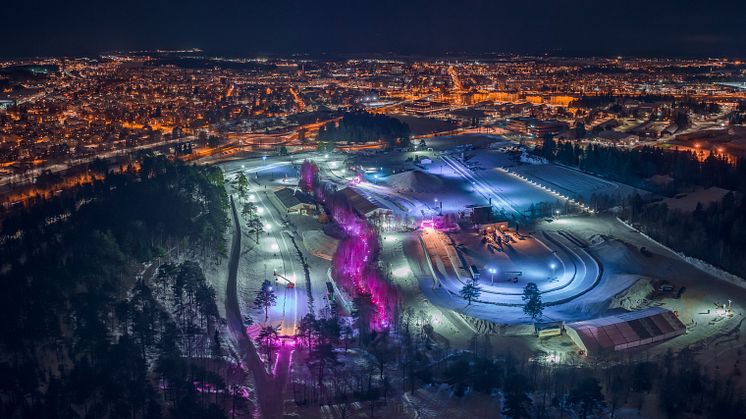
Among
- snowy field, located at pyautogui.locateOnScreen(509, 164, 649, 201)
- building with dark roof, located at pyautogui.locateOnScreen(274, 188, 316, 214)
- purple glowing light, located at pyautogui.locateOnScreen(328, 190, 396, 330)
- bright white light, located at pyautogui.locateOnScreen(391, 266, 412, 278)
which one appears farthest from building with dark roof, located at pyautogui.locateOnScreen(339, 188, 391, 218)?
snowy field, located at pyautogui.locateOnScreen(509, 164, 649, 201)

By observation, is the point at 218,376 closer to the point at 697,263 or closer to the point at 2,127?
the point at 697,263

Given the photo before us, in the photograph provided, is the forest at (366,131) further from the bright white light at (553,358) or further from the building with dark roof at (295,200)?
the bright white light at (553,358)

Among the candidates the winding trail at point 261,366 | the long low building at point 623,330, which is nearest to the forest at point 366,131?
the winding trail at point 261,366

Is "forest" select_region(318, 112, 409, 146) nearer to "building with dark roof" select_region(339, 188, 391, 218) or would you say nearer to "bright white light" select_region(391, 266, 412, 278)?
"building with dark roof" select_region(339, 188, 391, 218)

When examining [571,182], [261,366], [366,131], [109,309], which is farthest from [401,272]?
[366,131]

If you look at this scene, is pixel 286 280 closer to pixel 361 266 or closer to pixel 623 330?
pixel 361 266
